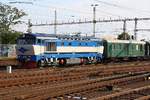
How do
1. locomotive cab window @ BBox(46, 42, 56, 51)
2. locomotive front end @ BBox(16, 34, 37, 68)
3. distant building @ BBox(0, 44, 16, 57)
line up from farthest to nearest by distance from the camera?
1. distant building @ BBox(0, 44, 16, 57)
2. locomotive cab window @ BBox(46, 42, 56, 51)
3. locomotive front end @ BBox(16, 34, 37, 68)

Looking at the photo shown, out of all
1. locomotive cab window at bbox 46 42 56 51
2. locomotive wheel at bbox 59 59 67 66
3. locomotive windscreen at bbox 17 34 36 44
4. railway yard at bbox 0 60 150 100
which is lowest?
locomotive wheel at bbox 59 59 67 66

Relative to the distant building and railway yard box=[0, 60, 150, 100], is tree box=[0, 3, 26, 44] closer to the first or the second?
the distant building

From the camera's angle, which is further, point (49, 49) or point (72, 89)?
point (49, 49)

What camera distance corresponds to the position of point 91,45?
39.4 meters

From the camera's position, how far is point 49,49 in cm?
3212

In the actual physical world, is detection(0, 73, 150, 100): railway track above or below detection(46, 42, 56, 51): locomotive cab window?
below

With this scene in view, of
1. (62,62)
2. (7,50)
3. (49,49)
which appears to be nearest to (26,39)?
(49,49)

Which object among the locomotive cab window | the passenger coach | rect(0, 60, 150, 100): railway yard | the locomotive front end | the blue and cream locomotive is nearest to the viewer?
rect(0, 60, 150, 100): railway yard

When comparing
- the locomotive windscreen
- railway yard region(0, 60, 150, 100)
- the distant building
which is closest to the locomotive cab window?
the locomotive windscreen

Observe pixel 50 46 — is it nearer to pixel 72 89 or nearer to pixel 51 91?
pixel 72 89

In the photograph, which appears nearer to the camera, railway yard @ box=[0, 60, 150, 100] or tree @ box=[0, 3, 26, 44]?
railway yard @ box=[0, 60, 150, 100]

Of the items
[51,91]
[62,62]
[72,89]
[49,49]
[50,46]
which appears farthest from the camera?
[62,62]

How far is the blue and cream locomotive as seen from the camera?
31.0 meters

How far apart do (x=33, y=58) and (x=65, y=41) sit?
173 inches
